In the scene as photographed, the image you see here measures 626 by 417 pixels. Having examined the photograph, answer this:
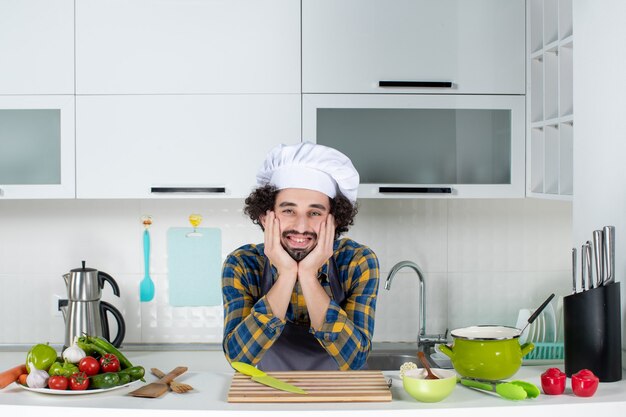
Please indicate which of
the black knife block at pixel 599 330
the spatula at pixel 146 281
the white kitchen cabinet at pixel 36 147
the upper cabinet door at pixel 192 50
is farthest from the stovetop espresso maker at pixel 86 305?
the black knife block at pixel 599 330

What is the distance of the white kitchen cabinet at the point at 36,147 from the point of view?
262 cm

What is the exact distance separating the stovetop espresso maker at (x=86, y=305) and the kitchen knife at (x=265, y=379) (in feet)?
3.74

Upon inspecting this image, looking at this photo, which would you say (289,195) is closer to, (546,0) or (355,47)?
(355,47)

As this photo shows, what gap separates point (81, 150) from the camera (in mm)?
2619

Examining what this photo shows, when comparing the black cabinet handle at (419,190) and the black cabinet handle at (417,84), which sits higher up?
the black cabinet handle at (417,84)

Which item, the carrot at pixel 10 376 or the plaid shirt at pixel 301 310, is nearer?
the carrot at pixel 10 376

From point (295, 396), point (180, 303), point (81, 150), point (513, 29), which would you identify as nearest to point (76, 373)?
point (295, 396)

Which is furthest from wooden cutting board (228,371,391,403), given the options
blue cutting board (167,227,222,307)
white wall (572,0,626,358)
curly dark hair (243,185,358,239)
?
blue cutting board (167,227,222,307)

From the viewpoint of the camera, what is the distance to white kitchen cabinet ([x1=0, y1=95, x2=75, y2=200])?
2.62 meters

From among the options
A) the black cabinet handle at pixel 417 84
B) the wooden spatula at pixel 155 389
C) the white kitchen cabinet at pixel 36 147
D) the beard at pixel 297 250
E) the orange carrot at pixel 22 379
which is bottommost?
the wooden spatula at pixel 155 389

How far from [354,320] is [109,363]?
2.09 ft

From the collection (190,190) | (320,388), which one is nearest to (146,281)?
(190,190)

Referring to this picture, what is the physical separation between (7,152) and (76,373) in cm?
124

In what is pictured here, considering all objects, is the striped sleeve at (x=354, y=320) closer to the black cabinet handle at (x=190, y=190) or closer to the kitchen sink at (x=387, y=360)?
the black cabinet handle at (x=190, y=190)
